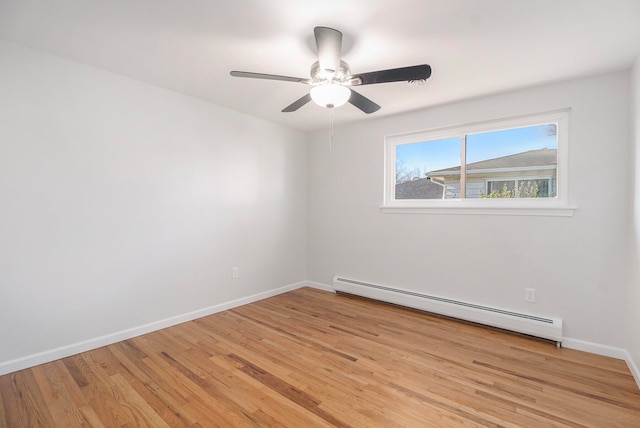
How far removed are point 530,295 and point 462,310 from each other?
1.97ft

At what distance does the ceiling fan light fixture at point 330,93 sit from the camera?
185 centimetres

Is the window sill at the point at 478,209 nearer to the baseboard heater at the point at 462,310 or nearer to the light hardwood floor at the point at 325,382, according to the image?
the baseboard heater at the point at 462,310

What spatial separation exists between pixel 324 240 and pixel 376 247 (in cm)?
82

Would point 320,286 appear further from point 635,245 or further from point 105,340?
point 635,245

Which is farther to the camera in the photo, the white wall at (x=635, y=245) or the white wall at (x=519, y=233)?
the white wall at (x=519, y=233)

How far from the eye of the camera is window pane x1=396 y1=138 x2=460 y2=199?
324 cm

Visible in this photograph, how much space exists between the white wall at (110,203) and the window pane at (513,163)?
2.51 metres

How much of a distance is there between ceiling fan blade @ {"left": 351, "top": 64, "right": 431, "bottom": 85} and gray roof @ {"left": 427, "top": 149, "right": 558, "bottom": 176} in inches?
65.3

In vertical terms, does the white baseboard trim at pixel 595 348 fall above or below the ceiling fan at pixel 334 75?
below

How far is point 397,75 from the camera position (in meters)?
1.81

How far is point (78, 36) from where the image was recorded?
1.95 m

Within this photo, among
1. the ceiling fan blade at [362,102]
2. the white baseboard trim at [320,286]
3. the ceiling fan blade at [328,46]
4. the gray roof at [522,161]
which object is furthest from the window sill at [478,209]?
the ceiling fan blade at [328,46]

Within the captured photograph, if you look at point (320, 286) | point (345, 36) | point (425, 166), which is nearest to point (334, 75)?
point (345, 36)

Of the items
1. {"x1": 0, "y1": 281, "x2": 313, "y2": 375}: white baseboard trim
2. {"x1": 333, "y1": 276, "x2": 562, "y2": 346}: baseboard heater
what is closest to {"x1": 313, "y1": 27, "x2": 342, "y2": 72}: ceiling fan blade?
{"x1": 333, "y1": 276, "x2": 562, "y2": 346}: baseboard heater
